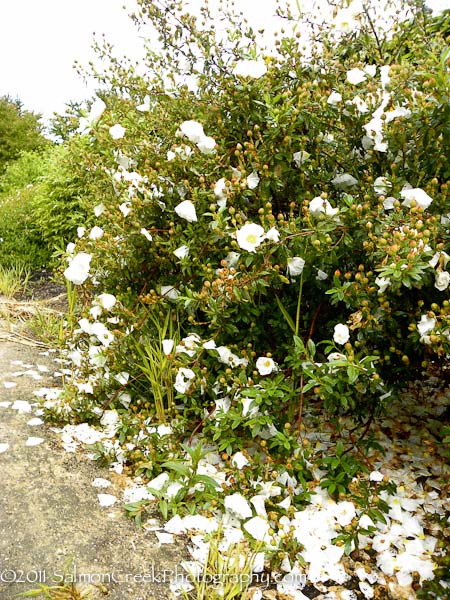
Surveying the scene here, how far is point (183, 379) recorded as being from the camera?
2.40m

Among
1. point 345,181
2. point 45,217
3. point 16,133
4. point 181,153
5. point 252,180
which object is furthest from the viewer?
point 16,133

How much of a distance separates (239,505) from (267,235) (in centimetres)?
95

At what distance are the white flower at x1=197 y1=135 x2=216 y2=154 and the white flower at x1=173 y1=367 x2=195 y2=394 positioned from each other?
36.2 inches

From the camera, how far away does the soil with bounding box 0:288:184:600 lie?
70.0 inches

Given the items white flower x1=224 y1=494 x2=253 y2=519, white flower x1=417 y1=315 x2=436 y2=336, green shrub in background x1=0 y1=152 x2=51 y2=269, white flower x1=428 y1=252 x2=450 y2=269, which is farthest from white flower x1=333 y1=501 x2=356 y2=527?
green shrub in background x1=0 y1=152 x2=51 y2=269

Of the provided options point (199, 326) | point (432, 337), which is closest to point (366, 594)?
point (432, 337)

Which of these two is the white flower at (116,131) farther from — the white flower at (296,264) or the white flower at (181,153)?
the white flower at (296,264)

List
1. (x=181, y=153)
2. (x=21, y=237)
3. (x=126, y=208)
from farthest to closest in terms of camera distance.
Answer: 1. (x=21, y=237)
2. (x=126, y=208)
3. (x=181, y=153)

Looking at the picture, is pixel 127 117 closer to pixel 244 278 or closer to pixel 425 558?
pixel 244 278

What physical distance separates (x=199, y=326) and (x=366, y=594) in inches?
51.5

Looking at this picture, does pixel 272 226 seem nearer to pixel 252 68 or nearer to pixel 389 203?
pixel 389 203

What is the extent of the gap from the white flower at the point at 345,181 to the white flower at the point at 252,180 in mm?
374

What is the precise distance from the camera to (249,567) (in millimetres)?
1805

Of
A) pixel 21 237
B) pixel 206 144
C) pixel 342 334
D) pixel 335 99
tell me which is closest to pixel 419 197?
pixel 342 334
